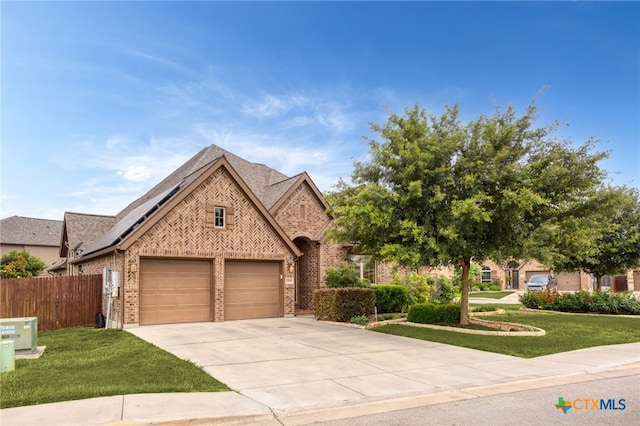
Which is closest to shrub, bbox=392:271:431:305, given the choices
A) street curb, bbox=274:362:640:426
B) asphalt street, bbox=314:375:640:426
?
street curb, bbox=274:362:640:426

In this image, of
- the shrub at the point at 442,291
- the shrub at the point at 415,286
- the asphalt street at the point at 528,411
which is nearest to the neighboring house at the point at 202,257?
the shrub at the point at 415,286

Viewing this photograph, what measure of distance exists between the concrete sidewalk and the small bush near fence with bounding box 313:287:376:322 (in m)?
3.27

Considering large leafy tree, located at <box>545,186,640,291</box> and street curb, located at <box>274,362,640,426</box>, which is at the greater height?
large leafy tree, located at <box>545,186,640,291</box>

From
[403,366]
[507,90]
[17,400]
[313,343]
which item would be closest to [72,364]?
[17,400]

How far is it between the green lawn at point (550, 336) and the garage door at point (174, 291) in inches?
276

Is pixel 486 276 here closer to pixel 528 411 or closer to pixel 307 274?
pixel 307 274

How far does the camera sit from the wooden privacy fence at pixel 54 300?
17.5 meters

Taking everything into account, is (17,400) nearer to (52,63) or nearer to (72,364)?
(72,364)

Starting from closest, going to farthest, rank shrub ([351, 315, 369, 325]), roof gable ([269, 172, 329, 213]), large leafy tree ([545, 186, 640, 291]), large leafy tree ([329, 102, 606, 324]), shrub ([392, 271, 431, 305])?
1. large leafy tree ([329, 102, 606, 324])
2. shrub ([351, 315, 369, 325])
3. large leafy tree ([545, 186, 640, 291])
4. shrub ([392, 271, 431, 305])
5. roof gable ([269, 172, 329, 213])

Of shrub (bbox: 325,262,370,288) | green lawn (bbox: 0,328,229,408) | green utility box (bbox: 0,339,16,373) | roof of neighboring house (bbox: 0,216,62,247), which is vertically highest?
roof of neighboring house (bbox: 0,216,62,247)

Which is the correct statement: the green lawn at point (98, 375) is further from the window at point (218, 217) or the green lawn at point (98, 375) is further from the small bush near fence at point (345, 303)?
Answer: the small bush near fence at point (345, 303)

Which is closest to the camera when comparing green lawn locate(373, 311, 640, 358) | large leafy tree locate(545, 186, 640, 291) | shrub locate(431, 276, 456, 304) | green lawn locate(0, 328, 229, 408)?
green lawn locate(0, 328, 229, 408)

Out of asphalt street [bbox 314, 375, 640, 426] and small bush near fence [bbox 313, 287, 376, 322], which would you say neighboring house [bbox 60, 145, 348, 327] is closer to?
small bush near fence [bbox 313, 287, 376, 322]

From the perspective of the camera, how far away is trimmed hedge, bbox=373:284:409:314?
2259 cm
